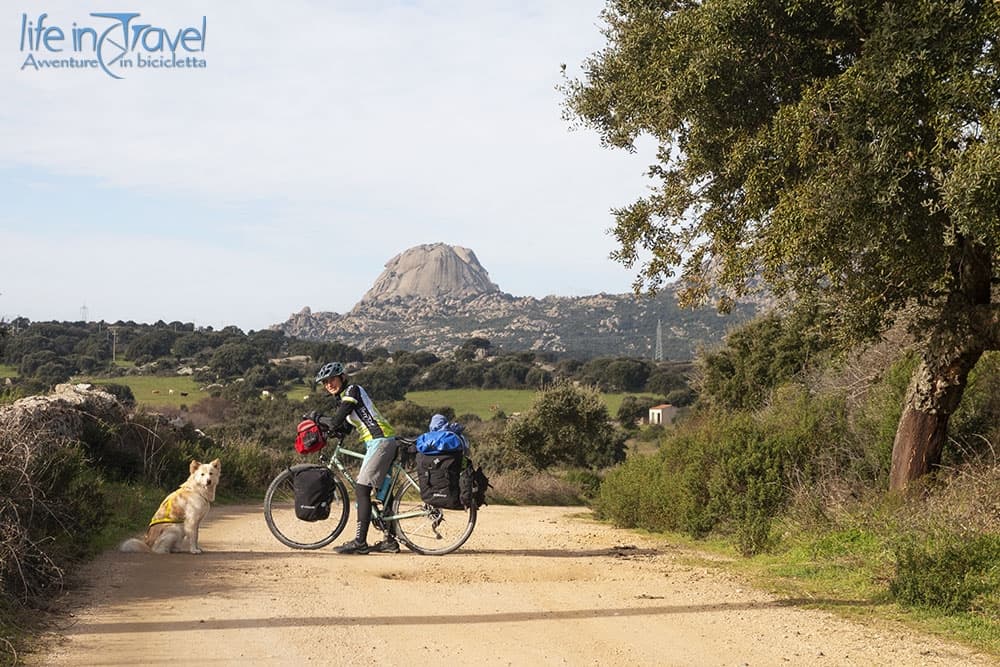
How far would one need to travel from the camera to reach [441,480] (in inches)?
429

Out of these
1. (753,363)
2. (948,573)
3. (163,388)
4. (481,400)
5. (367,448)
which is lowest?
(948,573)

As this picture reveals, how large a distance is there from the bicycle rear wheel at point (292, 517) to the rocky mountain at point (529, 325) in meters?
90.3

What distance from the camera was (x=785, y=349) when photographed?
29.6 metres

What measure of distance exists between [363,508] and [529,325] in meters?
126

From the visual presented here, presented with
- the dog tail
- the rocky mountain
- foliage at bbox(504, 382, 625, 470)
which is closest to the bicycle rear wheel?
Result: the dog tail

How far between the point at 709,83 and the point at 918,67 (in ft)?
7.57

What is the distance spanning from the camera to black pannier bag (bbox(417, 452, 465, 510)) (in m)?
10.9

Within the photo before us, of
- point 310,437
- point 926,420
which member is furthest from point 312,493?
point 926,420

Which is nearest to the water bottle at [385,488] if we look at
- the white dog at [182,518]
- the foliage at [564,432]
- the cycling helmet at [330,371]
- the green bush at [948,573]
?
the cycling helmet at [330,371]

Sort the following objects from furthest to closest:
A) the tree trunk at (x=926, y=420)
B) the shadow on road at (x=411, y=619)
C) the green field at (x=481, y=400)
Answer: the green field at (x=481, y=400), the tree trunk at (x=926, y=420), the shadow on road at (x=411, y=619)

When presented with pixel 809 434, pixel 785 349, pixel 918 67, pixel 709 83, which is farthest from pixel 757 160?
pixel 785 349

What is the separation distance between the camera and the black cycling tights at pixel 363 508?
435 inches

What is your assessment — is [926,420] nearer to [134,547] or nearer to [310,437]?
[310,437]

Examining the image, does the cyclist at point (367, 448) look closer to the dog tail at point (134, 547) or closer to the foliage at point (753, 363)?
the dog tail at point (134, 547)
